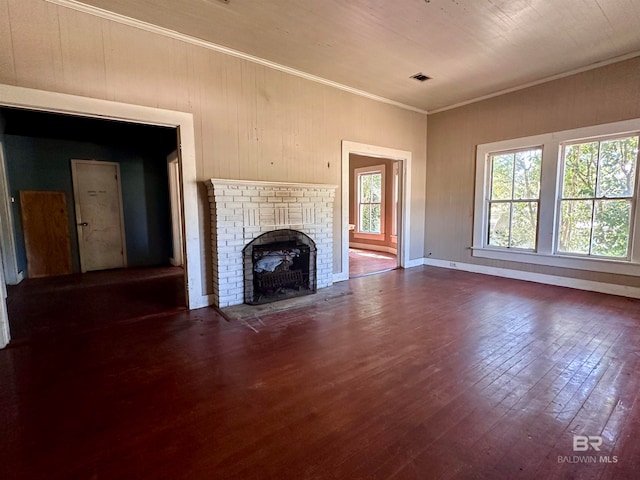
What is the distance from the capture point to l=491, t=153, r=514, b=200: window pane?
16.6 feet

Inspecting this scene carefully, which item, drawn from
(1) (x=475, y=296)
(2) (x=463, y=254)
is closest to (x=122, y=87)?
(1) (x=475, y=296)

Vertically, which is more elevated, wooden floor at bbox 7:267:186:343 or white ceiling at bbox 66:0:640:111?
white ceiling at bbox 66:0:640:111

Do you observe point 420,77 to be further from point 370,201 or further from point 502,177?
point 370,201

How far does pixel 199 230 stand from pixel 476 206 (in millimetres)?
Result: 4739

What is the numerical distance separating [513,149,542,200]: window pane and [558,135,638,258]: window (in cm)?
35

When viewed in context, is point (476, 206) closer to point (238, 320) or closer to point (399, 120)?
point (399, 120)

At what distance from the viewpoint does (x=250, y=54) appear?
3750mm

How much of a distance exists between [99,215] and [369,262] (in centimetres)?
578

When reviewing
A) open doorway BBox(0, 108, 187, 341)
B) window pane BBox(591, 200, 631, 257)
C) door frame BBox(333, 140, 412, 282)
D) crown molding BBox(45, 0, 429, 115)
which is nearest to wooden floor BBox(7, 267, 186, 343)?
open doorway BBox(0, 108, 187, 341)

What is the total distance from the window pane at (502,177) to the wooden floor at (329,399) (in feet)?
8.01

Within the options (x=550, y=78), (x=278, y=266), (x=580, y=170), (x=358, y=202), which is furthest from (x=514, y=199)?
(x=358, y=202)

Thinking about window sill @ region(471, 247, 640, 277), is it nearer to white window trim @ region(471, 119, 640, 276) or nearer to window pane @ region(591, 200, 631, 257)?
white window trim @ region(471, 119, 640, 276)

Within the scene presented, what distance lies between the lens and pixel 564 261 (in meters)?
4.48

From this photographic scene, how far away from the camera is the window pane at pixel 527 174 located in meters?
4.73
